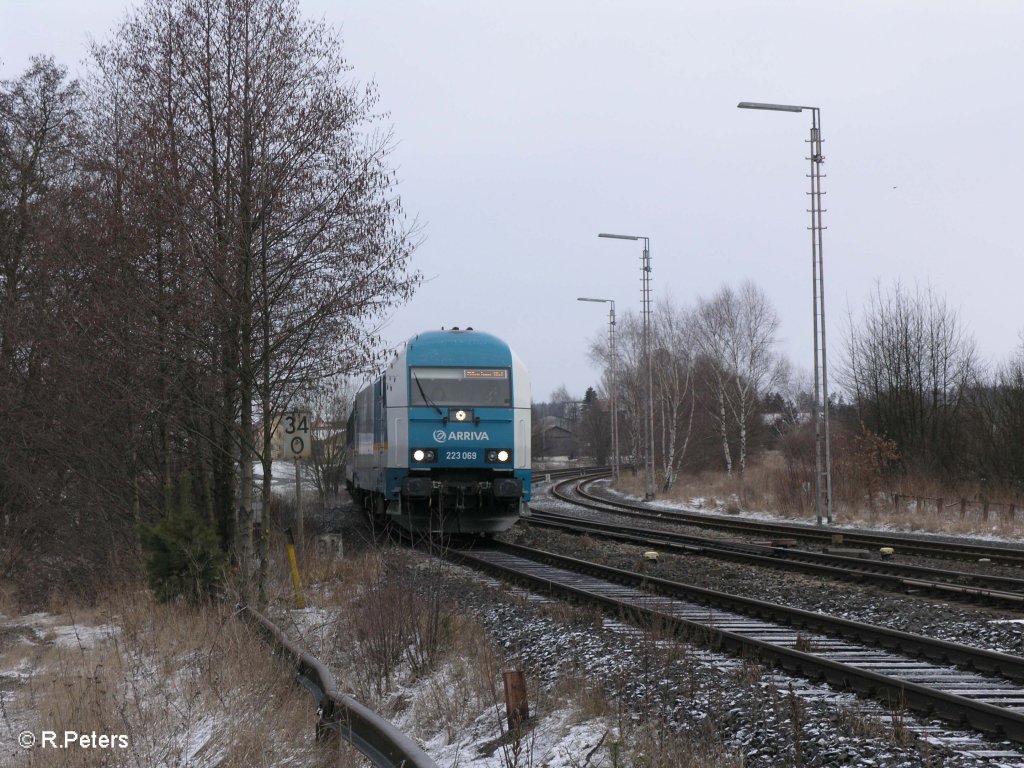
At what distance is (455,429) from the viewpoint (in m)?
18.5

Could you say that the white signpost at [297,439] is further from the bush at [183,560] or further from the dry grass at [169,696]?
the dry grass at [169,696]

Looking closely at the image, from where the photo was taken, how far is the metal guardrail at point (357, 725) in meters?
4.43

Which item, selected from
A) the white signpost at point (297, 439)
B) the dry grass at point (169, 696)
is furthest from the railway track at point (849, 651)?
the white signpost at point (297, 439)

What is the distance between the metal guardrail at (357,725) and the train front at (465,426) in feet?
35.7

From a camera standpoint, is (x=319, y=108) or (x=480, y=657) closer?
(x=480, y=657)

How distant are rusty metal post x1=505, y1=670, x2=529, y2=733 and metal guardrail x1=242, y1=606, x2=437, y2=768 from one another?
975mm

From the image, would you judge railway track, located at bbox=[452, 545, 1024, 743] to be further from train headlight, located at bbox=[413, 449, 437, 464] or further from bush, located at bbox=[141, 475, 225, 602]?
train headlight, located at bbox=[413, 449, 437, 464]

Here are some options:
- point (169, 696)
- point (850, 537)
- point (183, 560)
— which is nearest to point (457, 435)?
point (183, 560)

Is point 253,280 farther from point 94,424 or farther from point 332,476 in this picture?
point 332,476

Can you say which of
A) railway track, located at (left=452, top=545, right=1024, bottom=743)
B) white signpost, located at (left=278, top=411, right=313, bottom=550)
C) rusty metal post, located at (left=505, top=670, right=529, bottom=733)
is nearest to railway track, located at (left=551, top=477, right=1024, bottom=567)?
railway track, located at (left=452, top=545, right=1024, bottom=743)

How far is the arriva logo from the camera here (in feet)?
60.3

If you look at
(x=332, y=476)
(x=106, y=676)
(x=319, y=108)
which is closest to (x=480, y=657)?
(x=106, y=676)

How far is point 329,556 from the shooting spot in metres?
16.4

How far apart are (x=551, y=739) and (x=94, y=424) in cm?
1244
